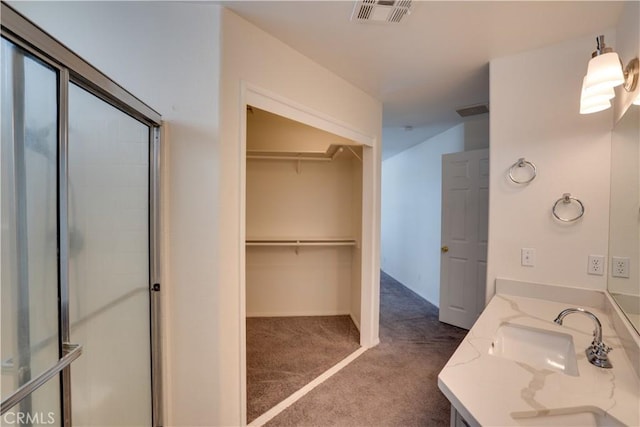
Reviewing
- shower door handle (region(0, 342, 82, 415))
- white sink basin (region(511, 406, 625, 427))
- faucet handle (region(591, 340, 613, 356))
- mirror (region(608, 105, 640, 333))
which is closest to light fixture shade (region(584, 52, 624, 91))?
mirror (region(608, 105, 640, 333))

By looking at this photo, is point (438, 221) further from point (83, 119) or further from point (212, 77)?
point (83, 119)

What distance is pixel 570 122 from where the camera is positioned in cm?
182

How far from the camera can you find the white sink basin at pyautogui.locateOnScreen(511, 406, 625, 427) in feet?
2.65

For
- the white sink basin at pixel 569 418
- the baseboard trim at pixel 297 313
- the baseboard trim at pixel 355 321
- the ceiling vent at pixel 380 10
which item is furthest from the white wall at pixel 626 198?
the baseboard trim at pixel 297 313

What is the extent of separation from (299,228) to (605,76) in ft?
10.1

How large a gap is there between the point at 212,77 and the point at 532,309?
7.42ft

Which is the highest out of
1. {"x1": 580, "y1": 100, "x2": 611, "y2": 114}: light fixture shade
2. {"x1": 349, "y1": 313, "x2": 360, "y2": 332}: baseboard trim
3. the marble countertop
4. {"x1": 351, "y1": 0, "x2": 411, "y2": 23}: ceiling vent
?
{"x1": 351, "y1": 0, "x2": 411, "y2": 23}: ceiling vent

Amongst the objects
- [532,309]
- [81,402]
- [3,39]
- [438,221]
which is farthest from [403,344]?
[3,39]

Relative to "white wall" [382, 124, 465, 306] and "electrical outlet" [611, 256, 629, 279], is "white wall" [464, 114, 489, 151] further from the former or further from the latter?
"electrical outlet" [611, 256, 629, 279]

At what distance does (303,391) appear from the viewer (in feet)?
7.18

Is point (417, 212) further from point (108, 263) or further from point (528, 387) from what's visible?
point (108, 263)

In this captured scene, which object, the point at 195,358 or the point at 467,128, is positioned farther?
the point at 467,128

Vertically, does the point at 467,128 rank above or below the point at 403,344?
above

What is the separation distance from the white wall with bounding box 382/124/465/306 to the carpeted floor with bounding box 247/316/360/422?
175cm
